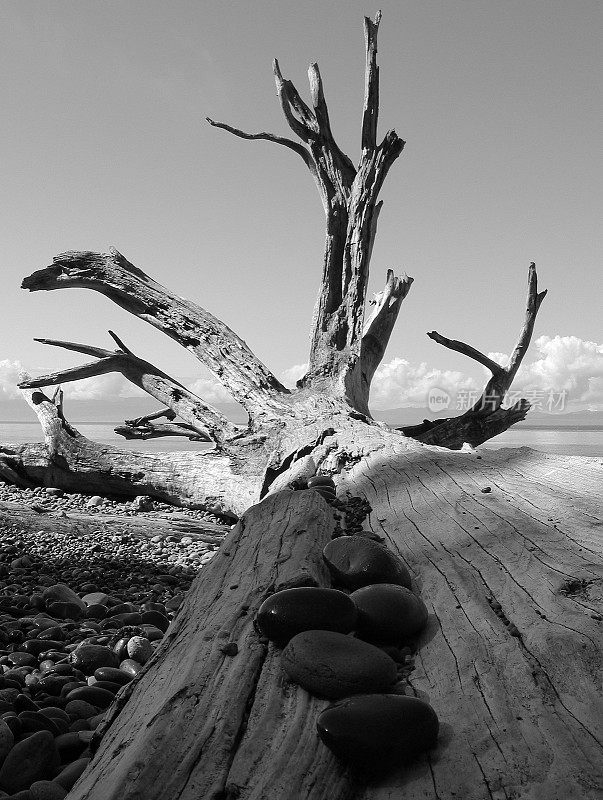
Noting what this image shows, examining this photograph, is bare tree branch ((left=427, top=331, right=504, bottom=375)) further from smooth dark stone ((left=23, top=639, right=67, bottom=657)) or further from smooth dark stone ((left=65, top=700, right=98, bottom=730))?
smooth dark stone ((left=65, top=700, right=98, bottom=730))

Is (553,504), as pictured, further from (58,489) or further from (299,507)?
(58,489)

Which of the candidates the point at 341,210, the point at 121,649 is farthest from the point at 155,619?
the point at 341,210

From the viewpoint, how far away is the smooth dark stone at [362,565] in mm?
1785

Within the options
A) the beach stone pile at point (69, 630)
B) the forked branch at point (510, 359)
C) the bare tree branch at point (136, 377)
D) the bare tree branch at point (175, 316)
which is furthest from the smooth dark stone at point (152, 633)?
the forked branch at point (510, 359)

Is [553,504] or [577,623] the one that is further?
[553,504]

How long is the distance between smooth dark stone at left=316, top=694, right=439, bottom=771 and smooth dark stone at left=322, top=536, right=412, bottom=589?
2.27ft

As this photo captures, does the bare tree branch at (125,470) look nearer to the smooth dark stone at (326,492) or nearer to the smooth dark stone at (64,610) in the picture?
the smooth dark stone at (326,492)

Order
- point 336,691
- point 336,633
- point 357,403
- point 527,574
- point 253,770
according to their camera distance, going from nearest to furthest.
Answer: point 253,770
point 336,691
point 336,633
point 527,574
point 357,403

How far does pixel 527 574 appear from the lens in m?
1.75

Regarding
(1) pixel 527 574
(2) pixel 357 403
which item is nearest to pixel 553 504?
(1) pixel 527 574

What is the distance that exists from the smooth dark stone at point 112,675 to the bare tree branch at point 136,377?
5059 mm

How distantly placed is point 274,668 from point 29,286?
771 centimetres

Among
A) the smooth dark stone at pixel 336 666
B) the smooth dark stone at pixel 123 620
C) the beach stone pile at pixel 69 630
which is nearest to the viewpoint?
the smooth dark stone at pixel 336 666

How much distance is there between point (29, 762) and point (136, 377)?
6900 millimetres
